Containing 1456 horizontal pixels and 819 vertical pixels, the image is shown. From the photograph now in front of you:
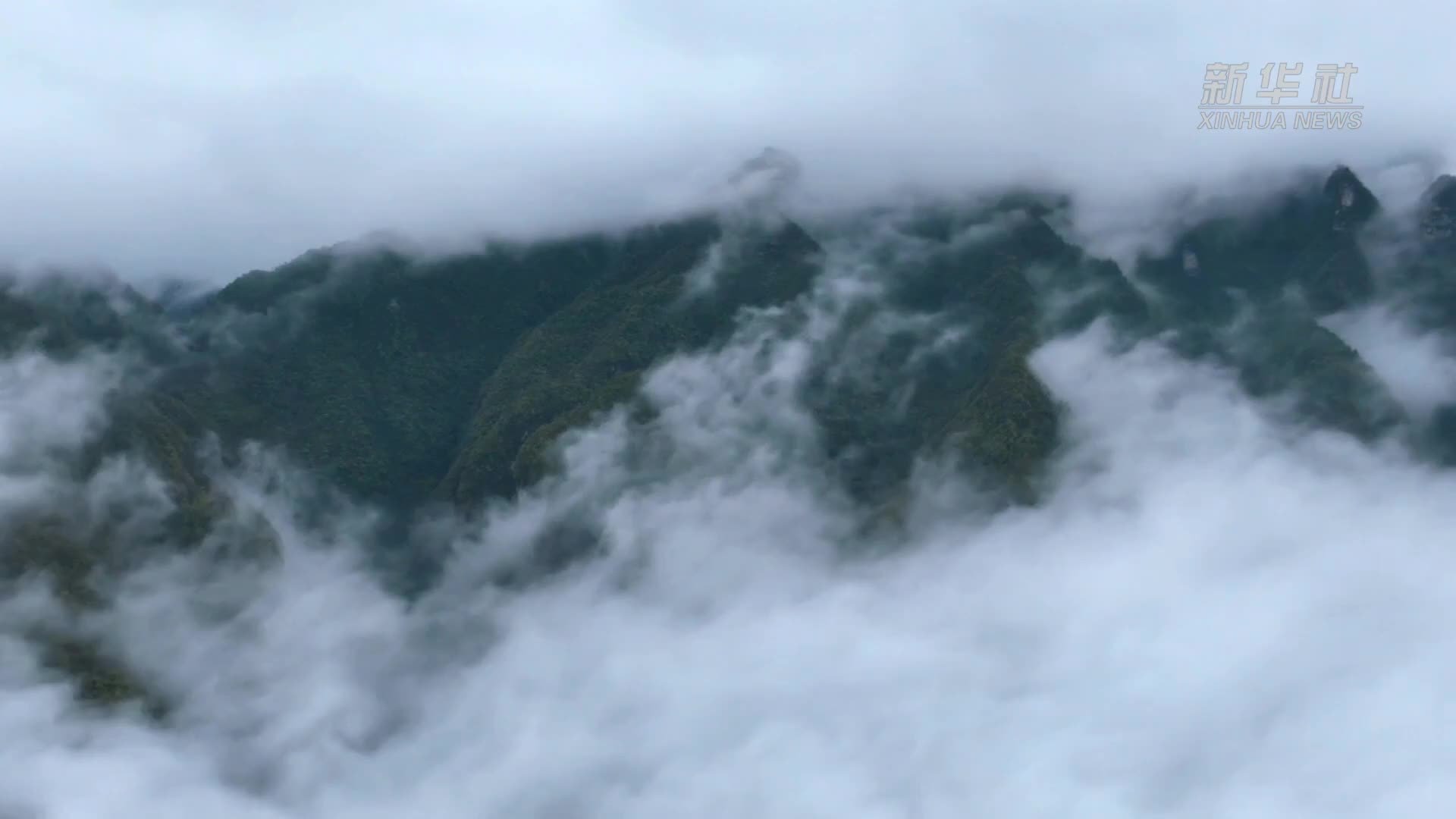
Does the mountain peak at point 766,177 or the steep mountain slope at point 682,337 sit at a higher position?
the mountain peak at point 766,177

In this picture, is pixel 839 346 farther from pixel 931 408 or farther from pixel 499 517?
pixel 499 517

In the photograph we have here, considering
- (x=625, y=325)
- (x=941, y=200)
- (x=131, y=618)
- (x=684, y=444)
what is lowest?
(x=131, y=618)

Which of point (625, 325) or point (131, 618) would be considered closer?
point (131, 618)

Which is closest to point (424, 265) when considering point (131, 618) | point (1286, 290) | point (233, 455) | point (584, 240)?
point (584, 240)

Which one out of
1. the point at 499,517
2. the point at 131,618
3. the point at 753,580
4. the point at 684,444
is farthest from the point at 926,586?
the point at 131,618

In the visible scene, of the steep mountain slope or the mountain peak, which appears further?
the mountain peak

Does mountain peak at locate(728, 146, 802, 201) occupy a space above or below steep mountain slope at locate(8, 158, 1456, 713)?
above

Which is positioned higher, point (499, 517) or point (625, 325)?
point (625, 325)

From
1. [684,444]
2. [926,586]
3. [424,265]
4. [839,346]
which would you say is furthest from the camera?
[424,265]

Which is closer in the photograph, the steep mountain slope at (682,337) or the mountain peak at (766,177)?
the steep mountain slope at (682,337)

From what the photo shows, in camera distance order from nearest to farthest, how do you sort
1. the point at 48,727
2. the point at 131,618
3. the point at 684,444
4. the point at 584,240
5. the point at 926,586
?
the point at 48,727 < the point at 131,618 < the point at 926,586 < the point at 684,444 < the point at 584,240

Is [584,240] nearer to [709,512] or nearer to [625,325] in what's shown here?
[625,325]
